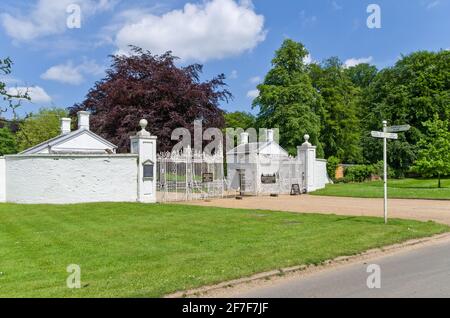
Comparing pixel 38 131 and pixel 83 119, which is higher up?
pixel 38 131

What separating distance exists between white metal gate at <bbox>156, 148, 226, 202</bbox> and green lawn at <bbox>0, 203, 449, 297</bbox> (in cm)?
525

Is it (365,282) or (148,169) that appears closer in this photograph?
(365,282)

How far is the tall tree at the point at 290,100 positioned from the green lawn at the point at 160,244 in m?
27.0

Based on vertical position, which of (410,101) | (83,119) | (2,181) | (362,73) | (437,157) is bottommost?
(2,181)

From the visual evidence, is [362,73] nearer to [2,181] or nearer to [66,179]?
[66,179]

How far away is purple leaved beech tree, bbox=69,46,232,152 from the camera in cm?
3064

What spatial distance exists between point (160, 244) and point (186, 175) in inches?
482

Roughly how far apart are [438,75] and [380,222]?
146ft

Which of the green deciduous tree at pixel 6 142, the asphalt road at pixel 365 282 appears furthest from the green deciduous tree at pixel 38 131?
the asphalt road at pixel 365 282

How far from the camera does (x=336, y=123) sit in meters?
51.0

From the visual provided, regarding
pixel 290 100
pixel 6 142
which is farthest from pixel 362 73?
pixel 6 142

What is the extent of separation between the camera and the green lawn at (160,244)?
6504 mm

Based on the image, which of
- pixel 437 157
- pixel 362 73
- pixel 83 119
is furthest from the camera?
pixel 362 73

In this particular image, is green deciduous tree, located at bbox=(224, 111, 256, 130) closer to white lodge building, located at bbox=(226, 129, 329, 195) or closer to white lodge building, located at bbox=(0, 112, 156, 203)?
white lodge building, located at bbox=(226, 129, 329, 195)
